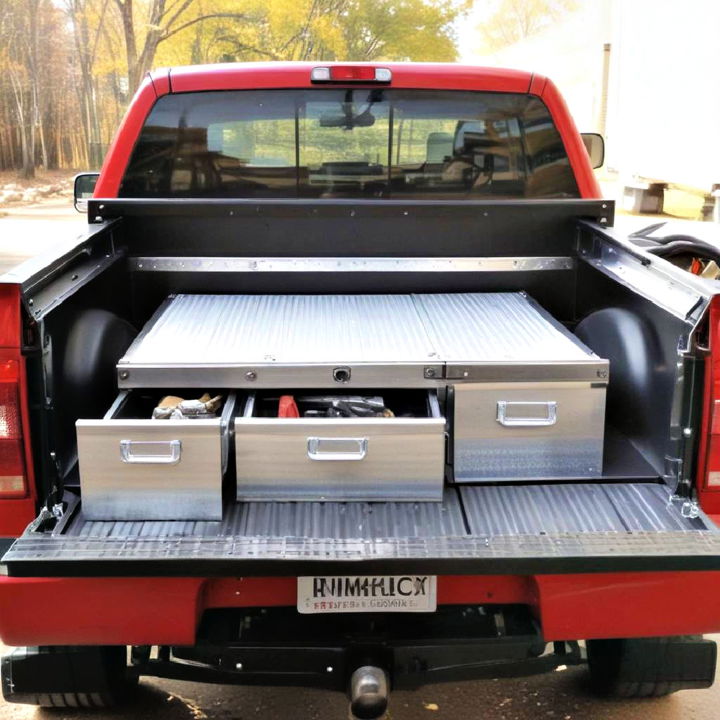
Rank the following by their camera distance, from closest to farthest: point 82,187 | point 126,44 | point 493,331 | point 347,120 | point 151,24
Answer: point 493,331, point 347,120, point 82,187, point 151,24, point 126,44

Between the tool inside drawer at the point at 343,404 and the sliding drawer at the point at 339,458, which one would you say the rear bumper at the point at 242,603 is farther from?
the tool inside drawer at the point at 343,404

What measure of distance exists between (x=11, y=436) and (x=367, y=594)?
3.43ft

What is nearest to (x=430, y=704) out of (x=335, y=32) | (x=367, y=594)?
(x=367, y=594)

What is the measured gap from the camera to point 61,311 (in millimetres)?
2865

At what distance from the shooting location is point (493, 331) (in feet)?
10.7

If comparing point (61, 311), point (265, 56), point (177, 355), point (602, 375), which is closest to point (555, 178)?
point (602, 375)

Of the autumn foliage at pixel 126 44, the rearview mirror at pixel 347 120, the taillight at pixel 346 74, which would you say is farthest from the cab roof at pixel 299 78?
the autumn foliage at pixel 126 44

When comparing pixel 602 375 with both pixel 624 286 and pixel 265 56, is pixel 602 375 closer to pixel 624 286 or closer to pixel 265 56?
pixel 624 286

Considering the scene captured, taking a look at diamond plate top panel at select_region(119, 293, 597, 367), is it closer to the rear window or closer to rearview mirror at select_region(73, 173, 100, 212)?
the rear window

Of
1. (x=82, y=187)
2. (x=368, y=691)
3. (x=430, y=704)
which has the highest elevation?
(x=82, y=187)

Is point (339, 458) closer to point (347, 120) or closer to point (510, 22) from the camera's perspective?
point (347, 120)

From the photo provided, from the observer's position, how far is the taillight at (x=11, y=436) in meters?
2.53

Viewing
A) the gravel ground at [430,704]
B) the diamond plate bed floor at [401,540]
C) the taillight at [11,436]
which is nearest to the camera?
the diamond plate bed floor at [401,540]

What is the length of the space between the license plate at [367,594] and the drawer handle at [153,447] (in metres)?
0.48
